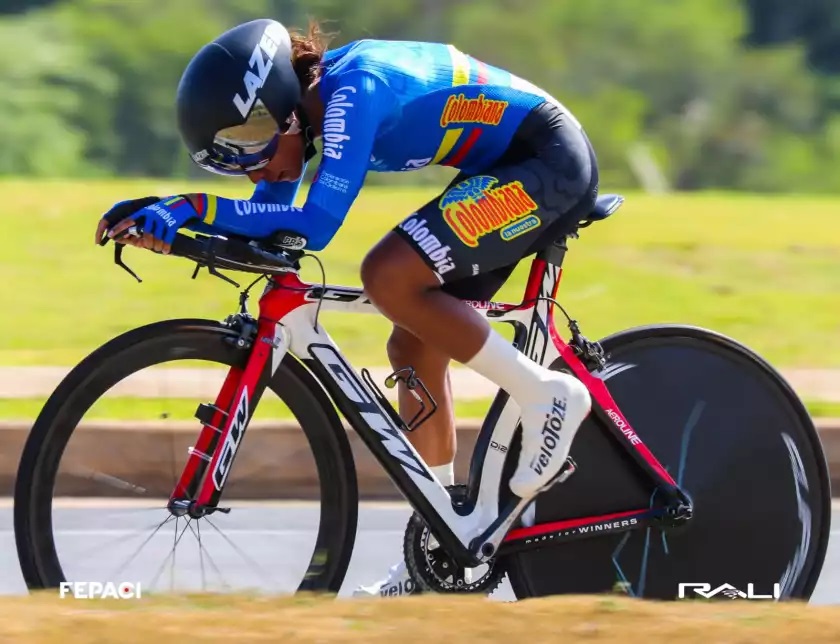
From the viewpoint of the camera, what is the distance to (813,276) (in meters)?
11.4

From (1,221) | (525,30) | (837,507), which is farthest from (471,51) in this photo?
(837,507)

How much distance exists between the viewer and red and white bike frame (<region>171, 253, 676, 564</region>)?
423cm

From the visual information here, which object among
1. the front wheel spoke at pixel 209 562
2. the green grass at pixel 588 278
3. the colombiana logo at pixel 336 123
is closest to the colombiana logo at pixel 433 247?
the colombiana logo at pixel 336 123

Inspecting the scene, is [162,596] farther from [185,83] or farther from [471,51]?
[471,51]

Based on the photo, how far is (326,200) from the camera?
399 cm

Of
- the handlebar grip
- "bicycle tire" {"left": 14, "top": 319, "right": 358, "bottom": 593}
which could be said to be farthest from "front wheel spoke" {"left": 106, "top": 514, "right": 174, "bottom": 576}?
the handlebar grip

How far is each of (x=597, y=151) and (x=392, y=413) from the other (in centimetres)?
1450

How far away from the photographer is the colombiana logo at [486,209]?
13.9 ft

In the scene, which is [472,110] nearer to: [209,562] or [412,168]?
[412,168]

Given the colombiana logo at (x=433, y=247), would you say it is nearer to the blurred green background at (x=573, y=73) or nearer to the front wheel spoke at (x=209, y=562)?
the front wheel spoke at (x=209, y=562)

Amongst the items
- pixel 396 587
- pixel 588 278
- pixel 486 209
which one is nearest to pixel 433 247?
pixel 486 209

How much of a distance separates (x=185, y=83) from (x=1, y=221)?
334 inches

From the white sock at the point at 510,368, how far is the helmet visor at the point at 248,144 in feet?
2.49

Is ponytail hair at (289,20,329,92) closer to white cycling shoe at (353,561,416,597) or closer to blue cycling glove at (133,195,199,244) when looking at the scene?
blue cycling glove at (133,195,199,244)
